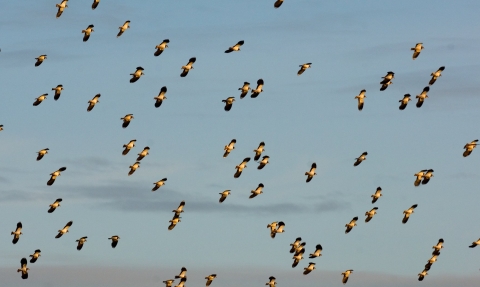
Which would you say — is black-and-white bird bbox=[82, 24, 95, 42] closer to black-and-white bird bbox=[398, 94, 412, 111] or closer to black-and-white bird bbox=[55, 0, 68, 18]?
black-and-white bird bbox=[55, 0, 68, 18]

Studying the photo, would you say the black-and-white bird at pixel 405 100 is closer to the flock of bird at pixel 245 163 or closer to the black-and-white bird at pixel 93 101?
the flock of bird at pixel 245 163

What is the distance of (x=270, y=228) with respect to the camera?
154500mm

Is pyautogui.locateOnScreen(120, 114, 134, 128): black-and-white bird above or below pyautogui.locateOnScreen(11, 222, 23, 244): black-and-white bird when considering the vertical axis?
above

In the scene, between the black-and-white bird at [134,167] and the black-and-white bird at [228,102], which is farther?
the black-and-white bird at [134,167]

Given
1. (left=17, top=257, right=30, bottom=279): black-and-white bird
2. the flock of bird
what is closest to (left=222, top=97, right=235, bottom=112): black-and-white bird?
the flock of bird

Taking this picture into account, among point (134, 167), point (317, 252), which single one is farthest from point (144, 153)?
point (317, 252)

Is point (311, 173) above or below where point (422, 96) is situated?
below

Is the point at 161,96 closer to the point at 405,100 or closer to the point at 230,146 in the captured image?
the point at 230,146

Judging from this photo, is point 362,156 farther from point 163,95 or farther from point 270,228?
point 163,95

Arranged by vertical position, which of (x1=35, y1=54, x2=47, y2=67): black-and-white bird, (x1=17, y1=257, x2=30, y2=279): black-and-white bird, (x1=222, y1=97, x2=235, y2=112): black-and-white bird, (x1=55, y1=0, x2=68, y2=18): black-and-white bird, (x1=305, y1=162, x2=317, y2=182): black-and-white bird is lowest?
(x1=17, y1=257, x2=30, y2=279): black-and-white bird

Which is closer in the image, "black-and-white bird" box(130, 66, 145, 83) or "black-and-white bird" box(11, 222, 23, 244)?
"black-and-white bird" box(130, 66, 145, 83)

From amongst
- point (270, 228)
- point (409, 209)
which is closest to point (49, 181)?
point (270, 228)

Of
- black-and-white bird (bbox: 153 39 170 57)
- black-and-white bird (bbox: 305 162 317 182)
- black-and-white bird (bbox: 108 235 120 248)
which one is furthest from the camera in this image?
black-and-white bird (bbox: 108 235 120 248)

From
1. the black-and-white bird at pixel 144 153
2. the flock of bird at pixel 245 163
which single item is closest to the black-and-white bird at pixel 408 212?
the flock of bird at pixel 245 163
